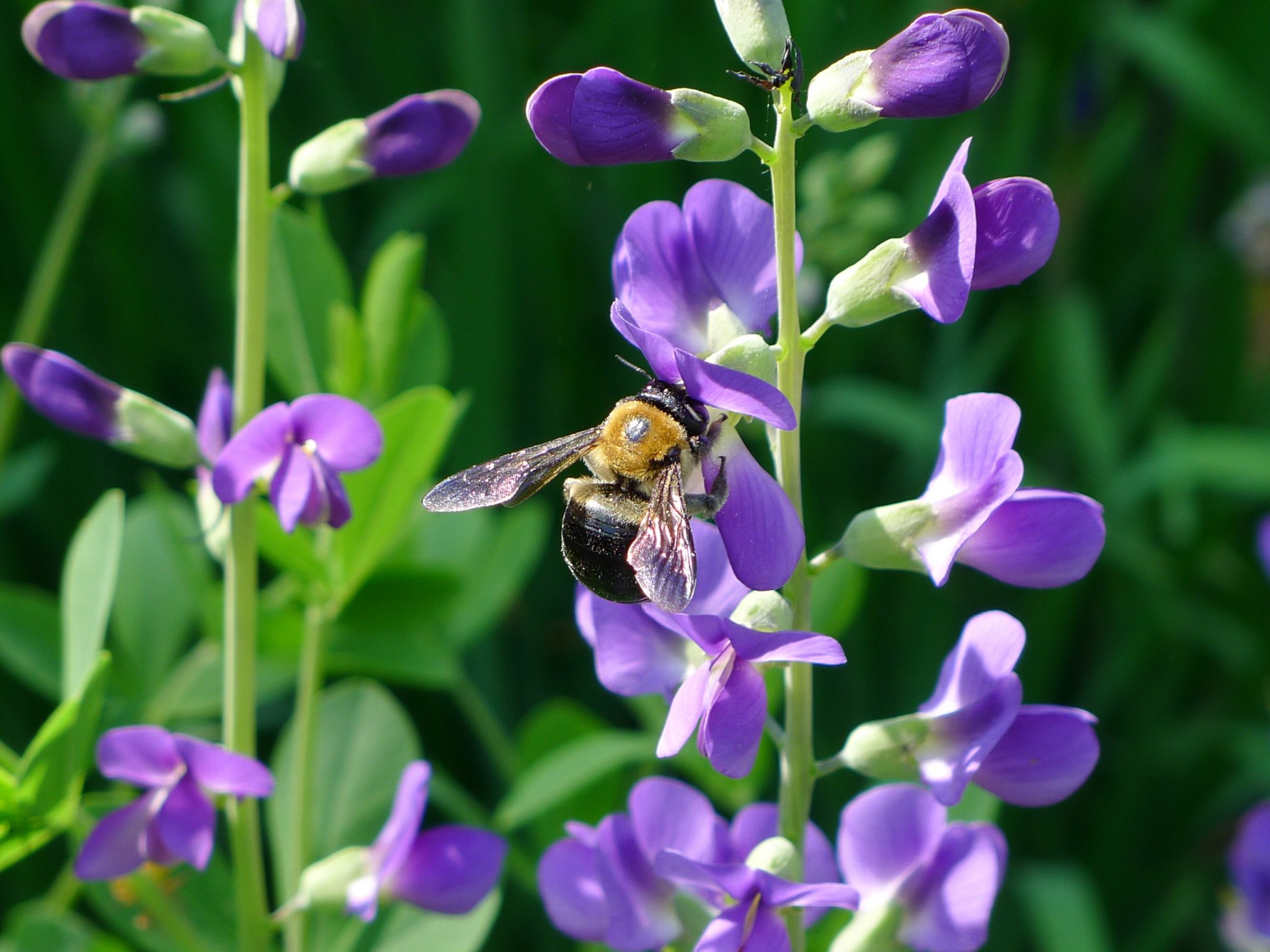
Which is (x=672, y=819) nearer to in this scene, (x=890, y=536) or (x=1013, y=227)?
(x=890, y=536)

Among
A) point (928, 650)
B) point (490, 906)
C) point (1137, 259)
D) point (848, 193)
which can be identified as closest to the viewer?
point (490, 906)

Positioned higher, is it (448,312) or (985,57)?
(985,57)

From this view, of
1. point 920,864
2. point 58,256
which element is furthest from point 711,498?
point 58,256

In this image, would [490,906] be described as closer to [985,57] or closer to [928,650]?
[985,57]

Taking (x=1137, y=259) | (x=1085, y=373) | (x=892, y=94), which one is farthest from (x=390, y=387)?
(x=1137, y=259)

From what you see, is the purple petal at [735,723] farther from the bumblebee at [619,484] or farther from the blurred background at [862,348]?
the blurred background at [862,348]

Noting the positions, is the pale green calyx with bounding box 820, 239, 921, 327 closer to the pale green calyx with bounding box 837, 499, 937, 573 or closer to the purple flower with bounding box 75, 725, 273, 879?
the pale green calyx with bounding box 837, 499, 937, 573

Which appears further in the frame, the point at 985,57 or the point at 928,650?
the point at 928,650

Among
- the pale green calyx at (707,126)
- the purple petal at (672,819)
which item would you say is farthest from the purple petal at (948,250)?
the purple petal at (672,819)
